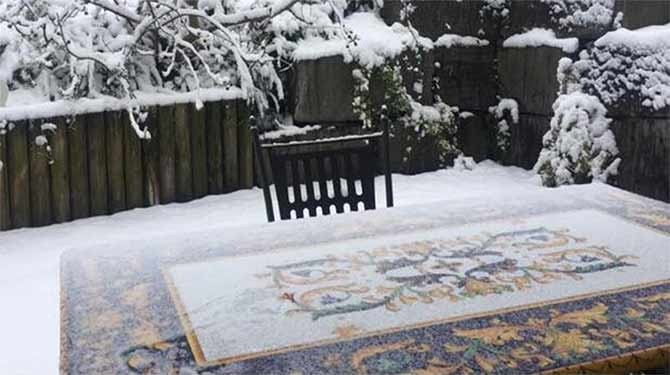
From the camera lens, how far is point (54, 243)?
3879 millimetres

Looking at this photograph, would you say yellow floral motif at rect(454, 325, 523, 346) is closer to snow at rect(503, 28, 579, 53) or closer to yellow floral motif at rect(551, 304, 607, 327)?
yellow floral motif at rect(551, 304, 607, 327)

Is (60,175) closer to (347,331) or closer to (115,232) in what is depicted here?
(115,232)

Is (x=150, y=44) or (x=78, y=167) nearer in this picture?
(x=78, y=167)

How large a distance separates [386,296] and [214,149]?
3327mm

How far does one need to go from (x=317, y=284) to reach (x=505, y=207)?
29.7 inches

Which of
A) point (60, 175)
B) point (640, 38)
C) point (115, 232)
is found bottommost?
point (115, 232)

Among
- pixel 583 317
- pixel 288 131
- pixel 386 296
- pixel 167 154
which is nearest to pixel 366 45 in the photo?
pixel 288 131

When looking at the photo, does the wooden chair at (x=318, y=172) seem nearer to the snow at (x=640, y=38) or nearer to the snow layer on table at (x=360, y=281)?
the snow layer on table at (x=360, y=281)

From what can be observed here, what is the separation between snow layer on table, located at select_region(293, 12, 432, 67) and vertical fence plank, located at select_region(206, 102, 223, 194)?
0.62 metres

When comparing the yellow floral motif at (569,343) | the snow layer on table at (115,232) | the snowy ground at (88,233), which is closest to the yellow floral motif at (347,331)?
the yellow floral motif at (569,343)

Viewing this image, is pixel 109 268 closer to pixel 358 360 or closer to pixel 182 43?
pixel 358 360

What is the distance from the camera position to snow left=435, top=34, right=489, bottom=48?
209 inches

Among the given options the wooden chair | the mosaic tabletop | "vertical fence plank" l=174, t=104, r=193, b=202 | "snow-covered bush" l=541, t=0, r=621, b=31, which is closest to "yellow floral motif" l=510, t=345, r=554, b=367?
the mosaic tabletop

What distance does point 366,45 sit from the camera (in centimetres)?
491
